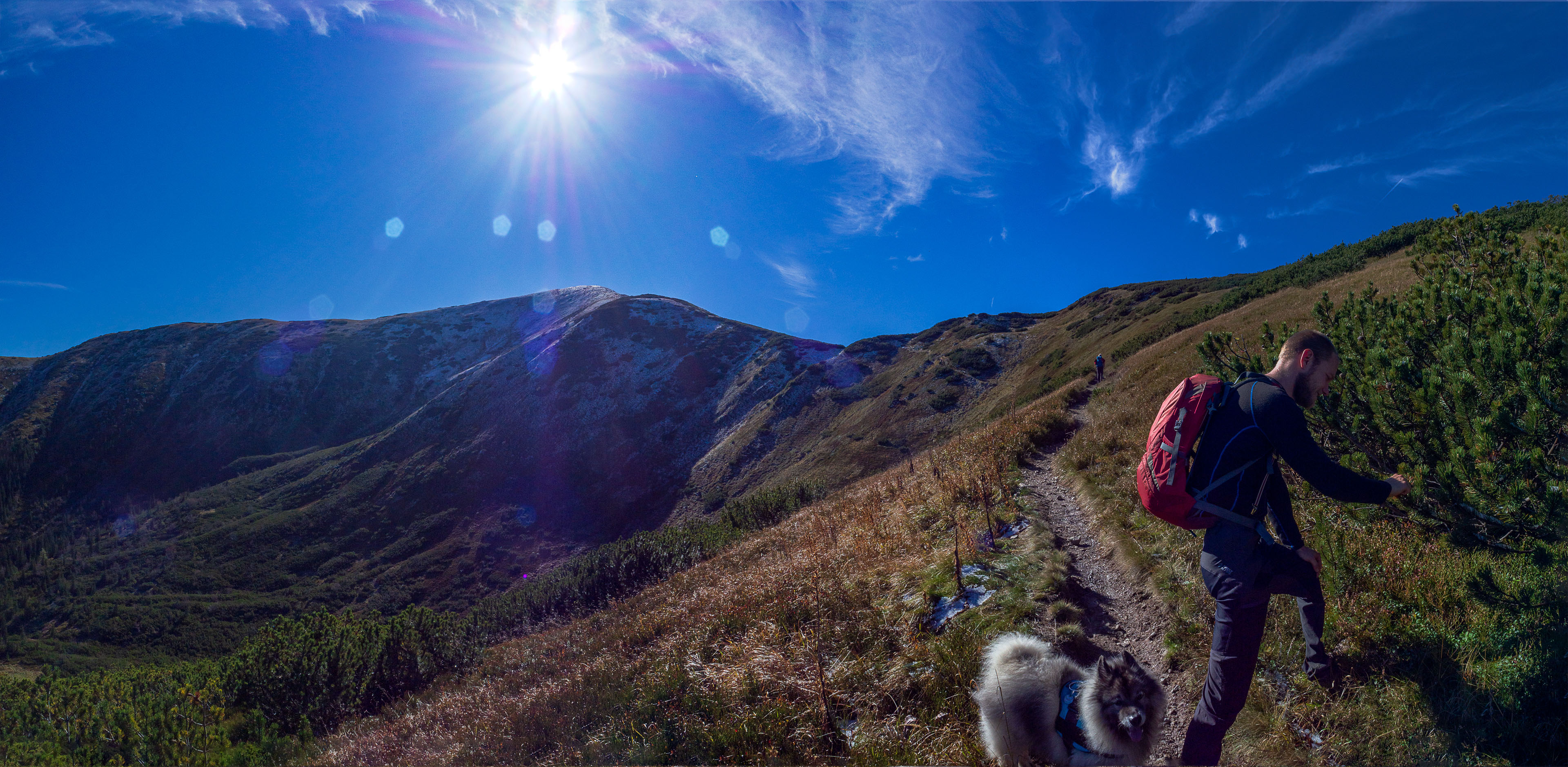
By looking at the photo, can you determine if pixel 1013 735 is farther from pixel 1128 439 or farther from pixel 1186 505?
pixel 1128 439

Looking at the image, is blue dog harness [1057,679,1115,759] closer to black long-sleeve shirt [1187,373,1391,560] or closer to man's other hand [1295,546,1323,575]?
black long-sleeve shirt [1187,373,1391,560]

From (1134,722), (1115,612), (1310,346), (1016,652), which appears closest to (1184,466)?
(1310,346)

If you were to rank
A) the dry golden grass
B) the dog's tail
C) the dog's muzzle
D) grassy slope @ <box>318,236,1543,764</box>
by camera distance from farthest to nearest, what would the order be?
the dry golden grass → the dog's tail → grassy slope @ <box>318,236,1543,764</box> → the dog's muzzle

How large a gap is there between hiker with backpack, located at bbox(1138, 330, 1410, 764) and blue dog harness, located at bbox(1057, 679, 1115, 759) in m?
0.52

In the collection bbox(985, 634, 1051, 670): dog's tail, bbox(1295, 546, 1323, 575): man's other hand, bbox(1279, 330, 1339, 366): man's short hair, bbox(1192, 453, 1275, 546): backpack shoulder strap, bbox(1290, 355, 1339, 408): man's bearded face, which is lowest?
bbox(985, 634, 1051, 670): dog's tail

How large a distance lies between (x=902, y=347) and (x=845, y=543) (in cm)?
7847

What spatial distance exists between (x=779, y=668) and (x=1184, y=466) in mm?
3852

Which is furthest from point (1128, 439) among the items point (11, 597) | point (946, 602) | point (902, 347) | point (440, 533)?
point (11, 597)

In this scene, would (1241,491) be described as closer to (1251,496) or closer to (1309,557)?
(1251,496)

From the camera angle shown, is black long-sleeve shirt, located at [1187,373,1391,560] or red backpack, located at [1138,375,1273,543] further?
red backpack, located at [1138,375,1273,543]

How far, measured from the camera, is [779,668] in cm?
506

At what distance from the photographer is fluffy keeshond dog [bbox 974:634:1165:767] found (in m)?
3.03

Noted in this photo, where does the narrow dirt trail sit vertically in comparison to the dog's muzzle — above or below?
below

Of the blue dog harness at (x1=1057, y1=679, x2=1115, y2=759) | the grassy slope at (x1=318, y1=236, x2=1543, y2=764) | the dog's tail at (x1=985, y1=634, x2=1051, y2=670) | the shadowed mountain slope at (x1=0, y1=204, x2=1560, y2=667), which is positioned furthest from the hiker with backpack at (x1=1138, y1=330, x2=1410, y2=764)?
the shadowed mountain slope at (x1=0, y1=204, x2=1560, y2=667)
